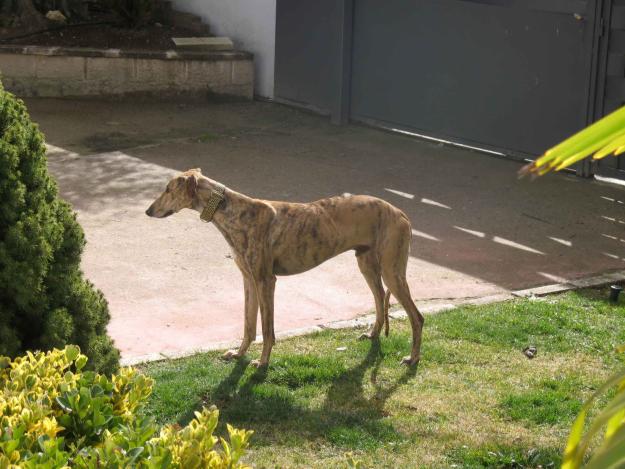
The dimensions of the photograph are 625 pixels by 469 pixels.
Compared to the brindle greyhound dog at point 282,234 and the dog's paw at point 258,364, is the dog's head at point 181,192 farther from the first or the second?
the dog's paw at point 258,364

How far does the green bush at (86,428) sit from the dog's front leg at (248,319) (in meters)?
3.04

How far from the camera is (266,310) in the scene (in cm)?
696

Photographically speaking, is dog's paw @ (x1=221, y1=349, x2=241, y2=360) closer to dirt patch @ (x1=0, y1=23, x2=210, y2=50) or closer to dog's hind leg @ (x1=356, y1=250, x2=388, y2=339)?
dog's hind leg @ (x1=356, y1=250, x2=388, y2=339)

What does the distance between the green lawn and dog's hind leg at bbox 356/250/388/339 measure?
0.12 m

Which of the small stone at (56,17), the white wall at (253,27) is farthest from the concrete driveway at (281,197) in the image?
the small stone at (56,17)

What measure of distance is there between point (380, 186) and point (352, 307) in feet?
12.7

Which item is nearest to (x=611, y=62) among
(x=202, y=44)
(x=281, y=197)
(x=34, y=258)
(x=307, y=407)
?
(x=281, y=197)

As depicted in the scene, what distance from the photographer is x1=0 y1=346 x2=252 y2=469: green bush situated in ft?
10.0

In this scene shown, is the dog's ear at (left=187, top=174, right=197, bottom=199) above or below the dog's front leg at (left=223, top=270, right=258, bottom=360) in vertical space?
above

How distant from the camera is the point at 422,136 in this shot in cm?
1444

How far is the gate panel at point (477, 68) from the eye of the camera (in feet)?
40.7

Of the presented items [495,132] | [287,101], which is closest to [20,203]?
[495,132]

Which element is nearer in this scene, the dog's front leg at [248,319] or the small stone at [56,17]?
the dog's front leg at [248,319]

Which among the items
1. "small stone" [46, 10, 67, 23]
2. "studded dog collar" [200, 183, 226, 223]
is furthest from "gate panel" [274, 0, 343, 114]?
"studded dog collar" [200, 183, 226, 223]
